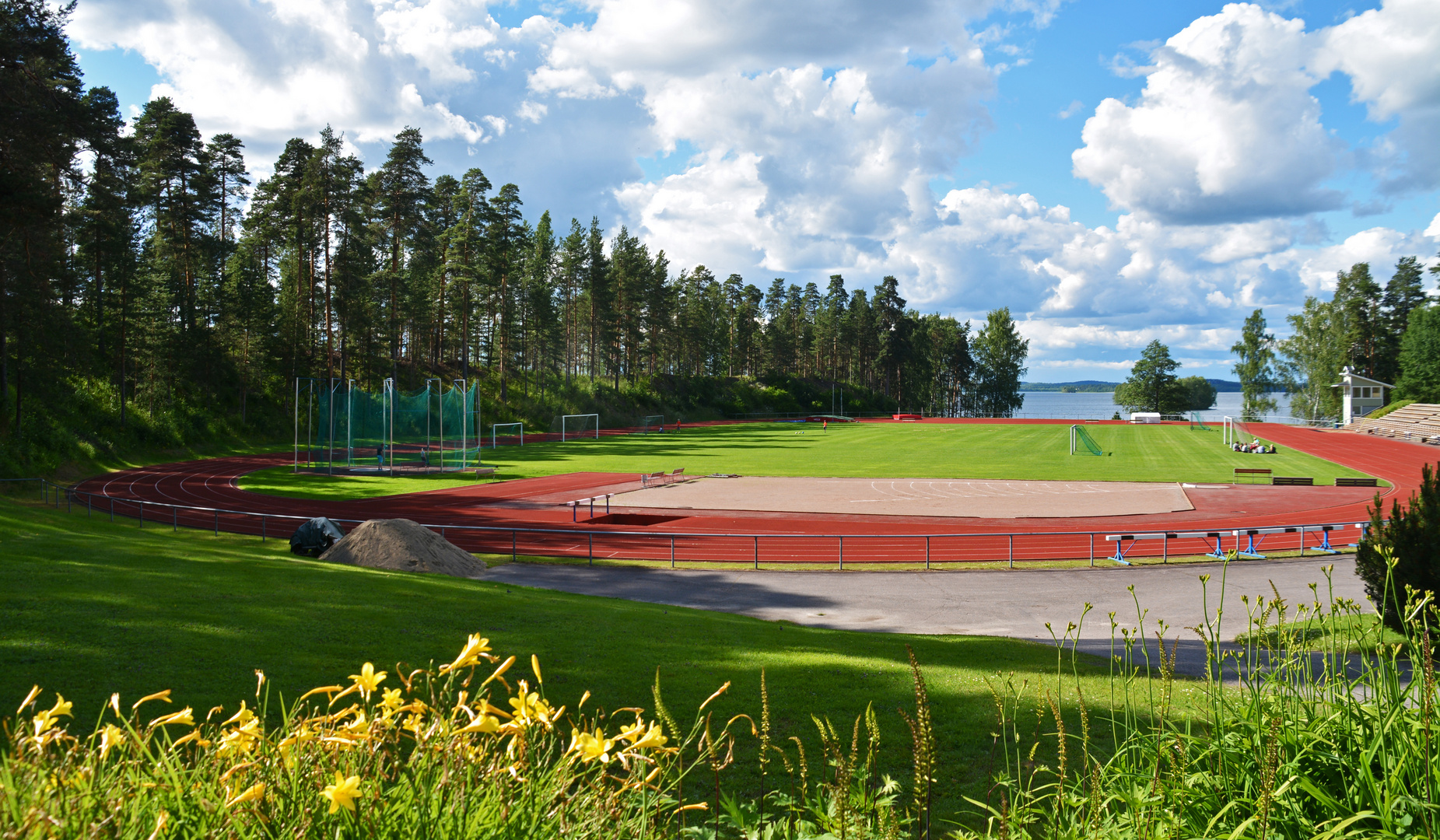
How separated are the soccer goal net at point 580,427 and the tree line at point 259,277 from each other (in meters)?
4.83

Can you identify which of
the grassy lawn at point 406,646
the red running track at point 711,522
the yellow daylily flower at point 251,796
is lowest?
the red running track at point 711,522

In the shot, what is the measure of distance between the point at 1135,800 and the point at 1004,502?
31005 millimetres

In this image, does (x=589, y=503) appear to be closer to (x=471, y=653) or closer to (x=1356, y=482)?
(x=471, y=653)

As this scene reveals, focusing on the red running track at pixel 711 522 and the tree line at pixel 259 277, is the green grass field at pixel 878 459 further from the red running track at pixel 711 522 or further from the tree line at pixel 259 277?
the tree line at pixel 259 277

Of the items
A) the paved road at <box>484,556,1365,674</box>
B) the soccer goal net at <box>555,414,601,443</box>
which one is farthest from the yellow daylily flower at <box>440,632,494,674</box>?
the soccer goal net at <box>555,414,601,443</box>

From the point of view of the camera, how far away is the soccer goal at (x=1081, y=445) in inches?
2292

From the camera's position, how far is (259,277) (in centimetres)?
7056

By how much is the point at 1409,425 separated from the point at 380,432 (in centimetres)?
8384

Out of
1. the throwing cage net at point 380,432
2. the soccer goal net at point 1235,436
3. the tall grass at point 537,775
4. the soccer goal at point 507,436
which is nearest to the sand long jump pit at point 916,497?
the throwing cage net at point 380,432

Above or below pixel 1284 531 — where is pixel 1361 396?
above

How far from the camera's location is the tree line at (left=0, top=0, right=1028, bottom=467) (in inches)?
1427

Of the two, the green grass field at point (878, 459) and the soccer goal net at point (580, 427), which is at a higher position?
the soccer goal net at point (580, 427)

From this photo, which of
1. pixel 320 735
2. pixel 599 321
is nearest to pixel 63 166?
pixel 320 735

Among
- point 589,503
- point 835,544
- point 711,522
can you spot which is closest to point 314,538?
point 589,503
